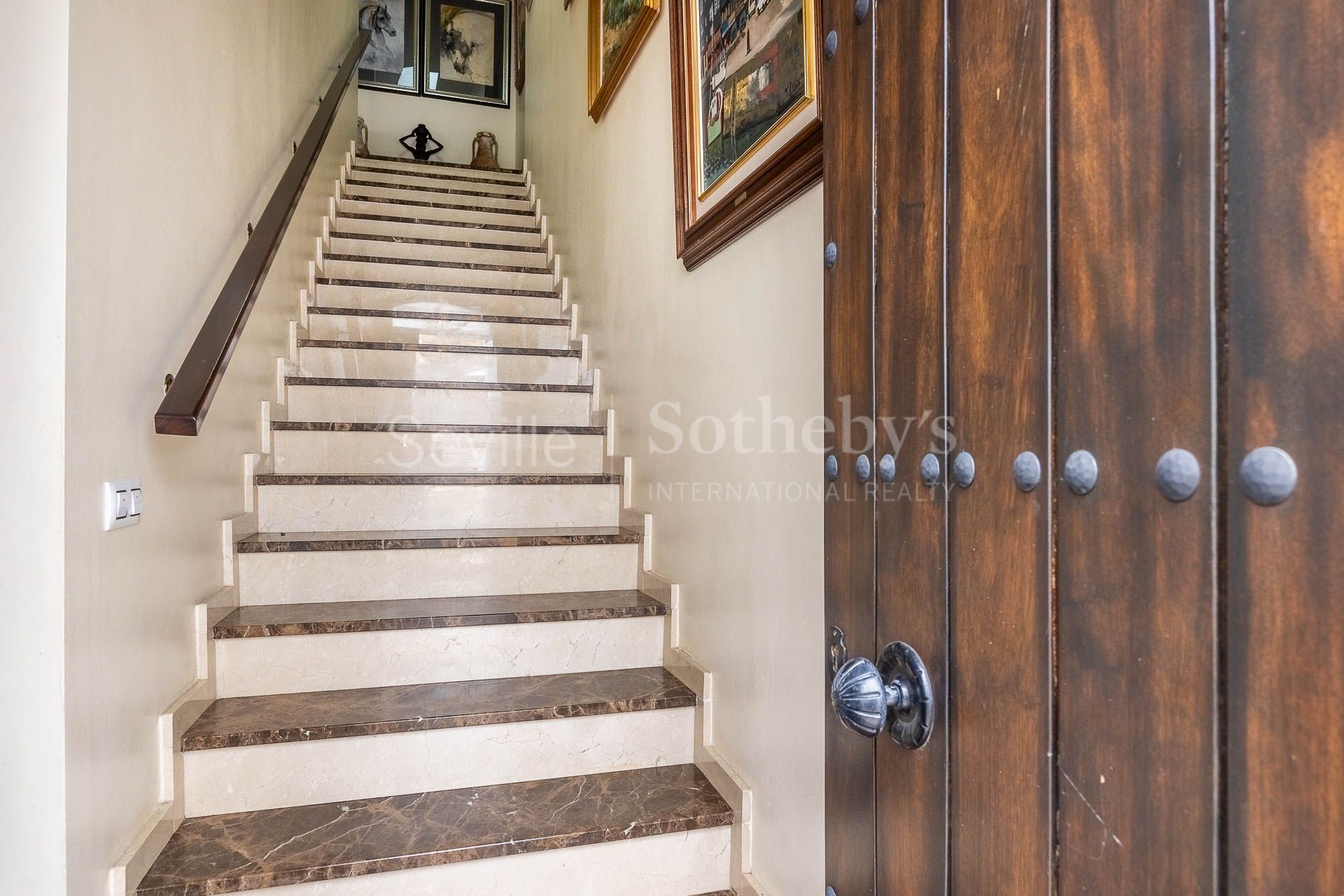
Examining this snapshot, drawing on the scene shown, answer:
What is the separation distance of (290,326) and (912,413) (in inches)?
113

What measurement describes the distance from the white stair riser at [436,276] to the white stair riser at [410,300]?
0.11 m

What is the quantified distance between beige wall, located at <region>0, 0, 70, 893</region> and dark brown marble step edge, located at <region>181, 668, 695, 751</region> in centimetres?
44

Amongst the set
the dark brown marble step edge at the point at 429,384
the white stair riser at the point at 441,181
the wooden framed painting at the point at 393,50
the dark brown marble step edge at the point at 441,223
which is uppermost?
the wooden framed painting at the point at 393,50

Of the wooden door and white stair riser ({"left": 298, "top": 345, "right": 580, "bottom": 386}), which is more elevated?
white stair riser ({"left": 298, "top": 345, "right": 580, "bottom": 386})

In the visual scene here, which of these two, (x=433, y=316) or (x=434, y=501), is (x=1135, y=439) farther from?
(x=433, y=316)

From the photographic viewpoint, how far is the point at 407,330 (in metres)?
3.14

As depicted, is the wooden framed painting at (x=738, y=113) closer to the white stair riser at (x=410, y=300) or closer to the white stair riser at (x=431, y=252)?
the white stair riser at (x=410, y=300)

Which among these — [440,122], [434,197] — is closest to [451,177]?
[434,197]

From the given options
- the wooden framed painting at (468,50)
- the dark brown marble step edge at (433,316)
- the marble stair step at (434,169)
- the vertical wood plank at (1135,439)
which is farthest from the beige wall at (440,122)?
the vertical wood plank at (1135,439)

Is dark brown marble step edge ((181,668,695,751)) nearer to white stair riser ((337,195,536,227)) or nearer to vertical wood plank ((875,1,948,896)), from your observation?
vertical wood plank ((875,1,948,896))

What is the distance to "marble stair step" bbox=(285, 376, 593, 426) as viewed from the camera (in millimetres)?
2678

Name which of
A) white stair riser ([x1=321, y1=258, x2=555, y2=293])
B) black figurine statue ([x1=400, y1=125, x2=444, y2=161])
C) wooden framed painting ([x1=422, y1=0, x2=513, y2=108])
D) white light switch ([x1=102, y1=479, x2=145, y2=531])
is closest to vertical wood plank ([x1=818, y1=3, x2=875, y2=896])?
white light switch ([x1=102, y1=479, x2=145, y2=531])

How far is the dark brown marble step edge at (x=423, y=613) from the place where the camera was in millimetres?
1784

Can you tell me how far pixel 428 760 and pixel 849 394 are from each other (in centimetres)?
141
